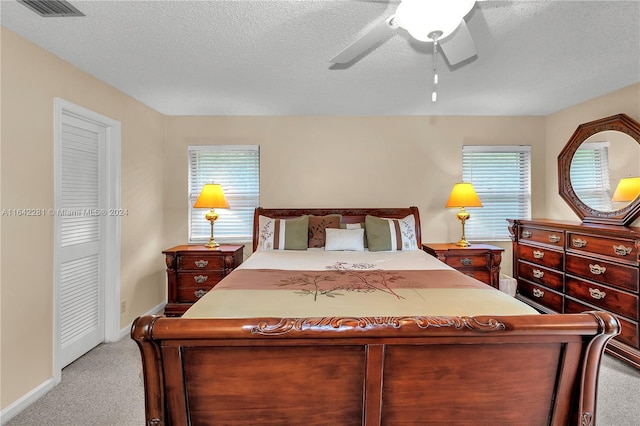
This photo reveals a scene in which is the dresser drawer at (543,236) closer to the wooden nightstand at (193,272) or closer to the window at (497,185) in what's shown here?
the window at (497,185)

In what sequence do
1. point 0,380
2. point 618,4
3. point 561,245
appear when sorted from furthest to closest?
point 561,245 < point 0,380 < point 618,4

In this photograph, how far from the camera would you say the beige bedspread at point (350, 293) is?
1.57 meters

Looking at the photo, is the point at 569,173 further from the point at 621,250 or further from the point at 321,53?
the point at 321,53

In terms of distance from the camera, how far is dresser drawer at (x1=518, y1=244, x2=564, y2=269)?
10.5 feet

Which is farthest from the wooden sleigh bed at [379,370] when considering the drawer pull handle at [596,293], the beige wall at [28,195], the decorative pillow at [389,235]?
the decorative pillow at [389,235]

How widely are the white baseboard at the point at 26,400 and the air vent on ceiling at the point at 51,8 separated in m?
2.36

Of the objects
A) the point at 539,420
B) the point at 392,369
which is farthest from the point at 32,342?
the point at 539,420

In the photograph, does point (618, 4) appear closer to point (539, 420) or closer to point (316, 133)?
→ point (539, 420)

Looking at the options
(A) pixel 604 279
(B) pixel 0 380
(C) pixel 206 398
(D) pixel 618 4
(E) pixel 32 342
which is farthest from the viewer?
(A) pixel 604 279

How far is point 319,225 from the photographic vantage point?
359 centimetres

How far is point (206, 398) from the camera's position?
1.26 meters

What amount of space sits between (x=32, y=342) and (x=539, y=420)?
2.94 m

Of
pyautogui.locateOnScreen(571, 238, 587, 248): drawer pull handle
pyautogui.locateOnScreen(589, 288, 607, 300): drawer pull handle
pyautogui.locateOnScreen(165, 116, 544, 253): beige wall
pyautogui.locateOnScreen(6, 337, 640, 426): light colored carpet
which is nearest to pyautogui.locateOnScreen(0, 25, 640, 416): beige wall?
pyautogui.locateOnScreen(165, 116, 544, 253): beige wall

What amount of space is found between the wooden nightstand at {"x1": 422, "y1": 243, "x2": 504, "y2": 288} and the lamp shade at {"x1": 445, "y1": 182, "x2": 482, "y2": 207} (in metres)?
0.49
